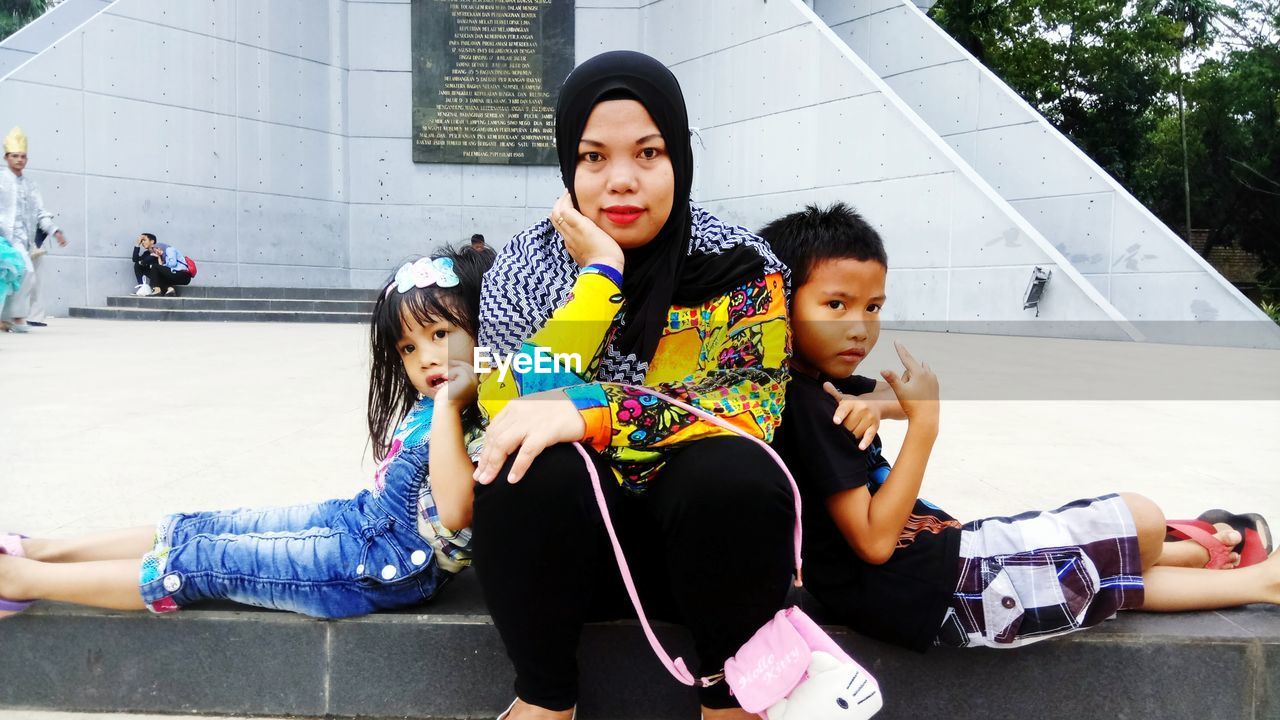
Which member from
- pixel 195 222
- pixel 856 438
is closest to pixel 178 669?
pixel 856 438

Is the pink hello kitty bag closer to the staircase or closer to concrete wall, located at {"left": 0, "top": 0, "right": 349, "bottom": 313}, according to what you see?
the staircase

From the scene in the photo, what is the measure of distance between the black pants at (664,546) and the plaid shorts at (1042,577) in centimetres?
36

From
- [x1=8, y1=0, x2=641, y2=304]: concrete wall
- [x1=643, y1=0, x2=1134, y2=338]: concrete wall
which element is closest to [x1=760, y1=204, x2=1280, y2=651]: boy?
[x1=643, y1=0, x2=1134, y2=338]: concrete wall

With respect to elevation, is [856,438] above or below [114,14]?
below

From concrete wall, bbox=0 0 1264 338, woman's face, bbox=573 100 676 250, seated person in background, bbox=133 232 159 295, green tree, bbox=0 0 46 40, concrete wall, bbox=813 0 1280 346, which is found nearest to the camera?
woman's face, bbox=573 100 676 250

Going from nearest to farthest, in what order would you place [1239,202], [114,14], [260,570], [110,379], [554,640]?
[554,640], [260,570], [110,379], [114,14], [1239,202]

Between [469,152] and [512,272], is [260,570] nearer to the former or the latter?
[512,272]

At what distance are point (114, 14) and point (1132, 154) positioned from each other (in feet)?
62.2

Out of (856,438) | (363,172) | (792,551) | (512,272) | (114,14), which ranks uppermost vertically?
(114,14)

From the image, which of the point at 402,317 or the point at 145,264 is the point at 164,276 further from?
the point at 402,317

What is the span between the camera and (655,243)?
1.50 metres

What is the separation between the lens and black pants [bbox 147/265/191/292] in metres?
9.97

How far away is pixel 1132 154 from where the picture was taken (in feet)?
63.8

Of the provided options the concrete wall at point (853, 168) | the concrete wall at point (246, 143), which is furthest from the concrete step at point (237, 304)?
the concrete wall at point (853, 168)
